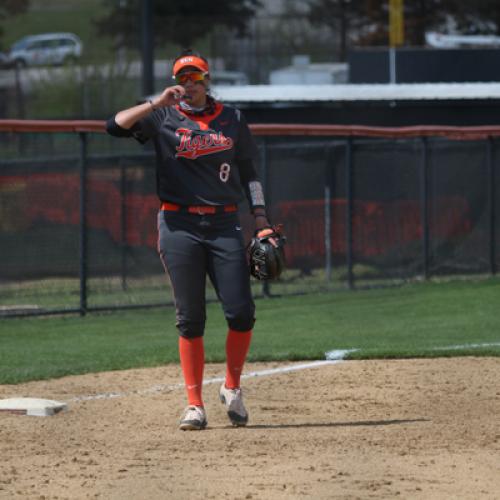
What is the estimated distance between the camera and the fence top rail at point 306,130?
454 inches

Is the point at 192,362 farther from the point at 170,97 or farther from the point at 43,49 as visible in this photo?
the point at 43,49

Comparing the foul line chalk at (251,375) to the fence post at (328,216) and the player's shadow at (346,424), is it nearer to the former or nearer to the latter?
the player's shadow at (346,424)

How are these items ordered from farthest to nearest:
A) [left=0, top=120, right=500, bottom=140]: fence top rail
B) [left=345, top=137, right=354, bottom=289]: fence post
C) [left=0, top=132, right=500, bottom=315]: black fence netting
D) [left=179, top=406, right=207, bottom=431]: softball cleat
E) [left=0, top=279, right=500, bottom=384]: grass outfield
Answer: [left=345, top=137, right=354, bottom=289]: fence post
[left=0, top=132, right=500, bottom=315]: black fence netting
[left=0, top=120, right=500, bottom=140]: fence top rail
[left=0, top=279, right=500, bottom=384]: grass outfield
[left=179, top=406, right=207, bottom=431]: softball cleat

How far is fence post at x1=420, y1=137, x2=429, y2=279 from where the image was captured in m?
14.8

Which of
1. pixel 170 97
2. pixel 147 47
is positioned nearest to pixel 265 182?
pixel 170 97

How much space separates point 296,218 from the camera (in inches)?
566

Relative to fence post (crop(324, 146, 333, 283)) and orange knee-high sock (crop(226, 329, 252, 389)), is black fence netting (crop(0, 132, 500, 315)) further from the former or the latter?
orange knee-high sock (crop(226, 329, 252, 389))

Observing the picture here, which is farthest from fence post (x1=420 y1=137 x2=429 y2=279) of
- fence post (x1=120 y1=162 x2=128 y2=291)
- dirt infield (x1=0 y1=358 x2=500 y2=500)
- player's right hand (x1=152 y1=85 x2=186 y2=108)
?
player's right hand (x1=152 y1=85 x2=186 y2=108)

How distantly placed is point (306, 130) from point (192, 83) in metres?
6.90

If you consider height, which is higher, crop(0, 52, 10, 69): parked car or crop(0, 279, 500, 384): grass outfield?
crop(0, 52, 10, 69): parked car

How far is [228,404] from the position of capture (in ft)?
22.3

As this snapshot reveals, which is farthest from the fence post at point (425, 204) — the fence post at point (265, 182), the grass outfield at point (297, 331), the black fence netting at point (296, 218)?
the fence post at point (265, 182)

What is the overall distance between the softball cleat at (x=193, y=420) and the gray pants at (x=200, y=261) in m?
0.42

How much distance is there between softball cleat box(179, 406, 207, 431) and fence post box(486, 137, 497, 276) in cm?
912
